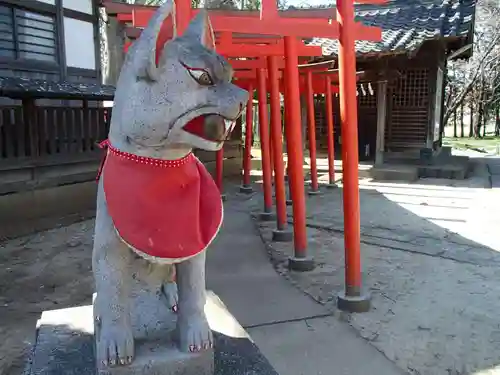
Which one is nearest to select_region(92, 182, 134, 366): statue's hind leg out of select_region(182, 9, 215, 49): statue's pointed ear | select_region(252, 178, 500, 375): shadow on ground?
select_region(182, 9, 215, 49): statue's pointed ear

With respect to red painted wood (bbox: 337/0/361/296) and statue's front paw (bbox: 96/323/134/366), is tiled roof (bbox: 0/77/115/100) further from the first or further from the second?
statue's front paw (bbox: 96/323/134/366)

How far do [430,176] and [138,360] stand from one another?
1100 cm

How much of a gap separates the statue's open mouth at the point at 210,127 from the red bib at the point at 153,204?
0.75 ft

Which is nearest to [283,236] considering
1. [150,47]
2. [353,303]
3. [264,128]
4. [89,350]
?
[264,128]

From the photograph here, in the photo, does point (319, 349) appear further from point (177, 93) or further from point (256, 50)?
point (256, 50)

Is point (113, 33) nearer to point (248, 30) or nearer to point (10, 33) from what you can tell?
point (10, 33)

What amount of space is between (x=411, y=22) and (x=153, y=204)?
1320 centimetres

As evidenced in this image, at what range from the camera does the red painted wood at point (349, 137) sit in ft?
12.2

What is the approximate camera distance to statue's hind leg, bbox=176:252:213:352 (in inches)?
79.3

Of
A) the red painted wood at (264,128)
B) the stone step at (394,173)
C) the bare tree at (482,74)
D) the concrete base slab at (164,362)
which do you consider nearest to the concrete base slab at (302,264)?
the red painted wood at (264,128)

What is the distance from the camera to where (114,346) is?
6.20 feet

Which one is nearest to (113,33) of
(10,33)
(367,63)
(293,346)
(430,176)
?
(10,33)

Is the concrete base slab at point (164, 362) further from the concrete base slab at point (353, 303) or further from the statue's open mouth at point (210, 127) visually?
the concrete base slab at point (353, 303)

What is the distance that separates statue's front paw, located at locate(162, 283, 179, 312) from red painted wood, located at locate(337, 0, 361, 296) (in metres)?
1.82
